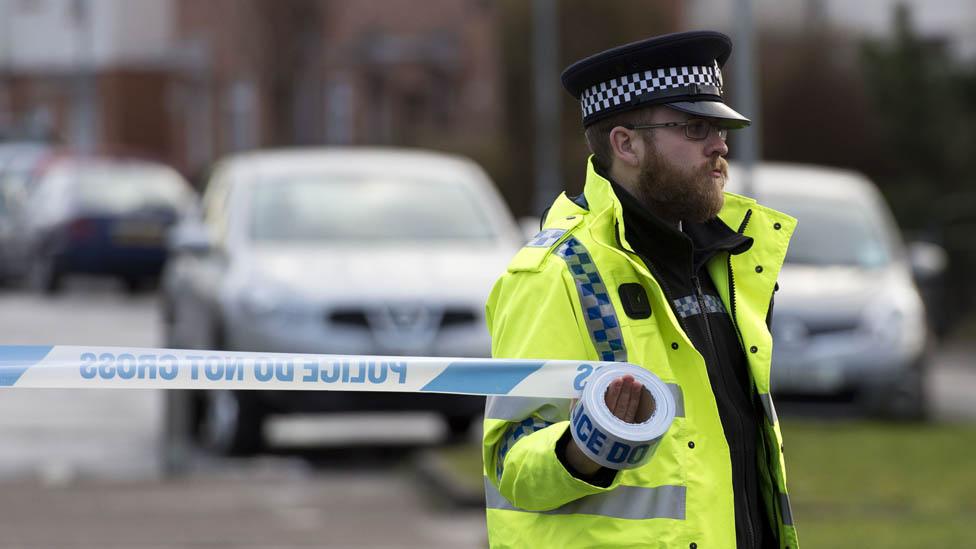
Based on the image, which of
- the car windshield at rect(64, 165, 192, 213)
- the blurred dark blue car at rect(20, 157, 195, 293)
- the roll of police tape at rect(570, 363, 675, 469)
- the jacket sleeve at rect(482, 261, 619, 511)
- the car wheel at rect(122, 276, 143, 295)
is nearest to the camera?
the roll of police tape at rect(570, 363, 675, 469)

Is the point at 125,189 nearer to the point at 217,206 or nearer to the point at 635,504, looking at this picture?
the point at 217,206

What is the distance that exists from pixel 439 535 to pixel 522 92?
87.1 ft

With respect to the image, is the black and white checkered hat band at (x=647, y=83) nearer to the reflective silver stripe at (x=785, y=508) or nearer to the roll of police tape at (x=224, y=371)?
the roll of police tape at (x=224, y=371)

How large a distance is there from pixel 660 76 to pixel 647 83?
3 cm

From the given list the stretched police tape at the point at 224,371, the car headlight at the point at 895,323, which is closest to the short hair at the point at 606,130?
the stretched police tape at the point at 224,371

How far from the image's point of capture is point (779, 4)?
99.1 ft

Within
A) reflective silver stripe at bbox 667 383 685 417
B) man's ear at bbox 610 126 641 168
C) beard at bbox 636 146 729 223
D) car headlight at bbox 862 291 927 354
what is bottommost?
car headlight at bbox 862 291 927 354

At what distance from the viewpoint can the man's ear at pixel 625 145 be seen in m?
3.49

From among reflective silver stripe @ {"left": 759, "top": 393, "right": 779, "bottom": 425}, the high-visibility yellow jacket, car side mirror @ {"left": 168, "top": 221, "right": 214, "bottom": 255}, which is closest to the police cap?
the high-visibility yellow jacket

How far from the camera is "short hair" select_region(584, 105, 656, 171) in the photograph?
3.50 meters

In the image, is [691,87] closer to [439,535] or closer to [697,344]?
[697,344]

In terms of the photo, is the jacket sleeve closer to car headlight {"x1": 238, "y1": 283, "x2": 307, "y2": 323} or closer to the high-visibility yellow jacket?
the high-visibility yellow jacket

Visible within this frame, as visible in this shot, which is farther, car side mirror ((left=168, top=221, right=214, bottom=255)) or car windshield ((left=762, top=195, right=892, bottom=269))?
car windshield ((left=762, top=195, right=892, bottom=269))

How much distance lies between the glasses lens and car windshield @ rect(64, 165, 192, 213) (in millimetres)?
19604
